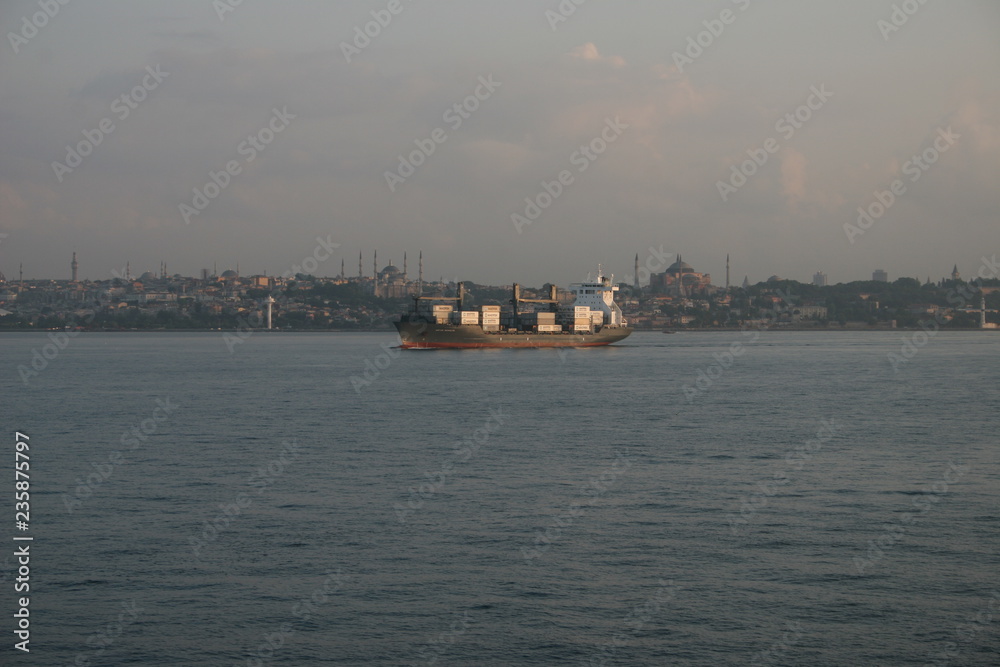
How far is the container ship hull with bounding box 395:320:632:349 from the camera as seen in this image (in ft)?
320

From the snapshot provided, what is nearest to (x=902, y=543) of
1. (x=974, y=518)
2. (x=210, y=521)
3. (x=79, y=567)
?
(x=974, y=518)

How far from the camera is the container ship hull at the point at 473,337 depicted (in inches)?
3841

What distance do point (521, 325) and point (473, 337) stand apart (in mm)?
9546

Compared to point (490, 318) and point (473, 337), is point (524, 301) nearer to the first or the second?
point (490, 318)

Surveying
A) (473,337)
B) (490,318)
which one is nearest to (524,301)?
(490,318)

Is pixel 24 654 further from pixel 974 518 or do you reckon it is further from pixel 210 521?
pixel 974 518

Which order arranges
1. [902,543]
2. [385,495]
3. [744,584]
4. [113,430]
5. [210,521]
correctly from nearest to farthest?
[744,584] → [902,543] → [210,521] → [385,495] → [113,430]

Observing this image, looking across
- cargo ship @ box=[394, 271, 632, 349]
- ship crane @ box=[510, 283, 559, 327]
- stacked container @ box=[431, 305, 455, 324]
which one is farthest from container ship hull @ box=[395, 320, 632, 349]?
ship crane @ box=[510, 283, 559, 327]

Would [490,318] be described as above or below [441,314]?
below

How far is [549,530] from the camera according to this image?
18016 mm

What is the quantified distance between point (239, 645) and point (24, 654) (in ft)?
8.49

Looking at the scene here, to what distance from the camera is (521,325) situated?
107438mm

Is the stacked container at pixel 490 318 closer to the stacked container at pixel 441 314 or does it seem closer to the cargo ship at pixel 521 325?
the cargo ship at pixel 521 325

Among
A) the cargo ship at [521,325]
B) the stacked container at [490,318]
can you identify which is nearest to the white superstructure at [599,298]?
the cargo ship at [521,325]
